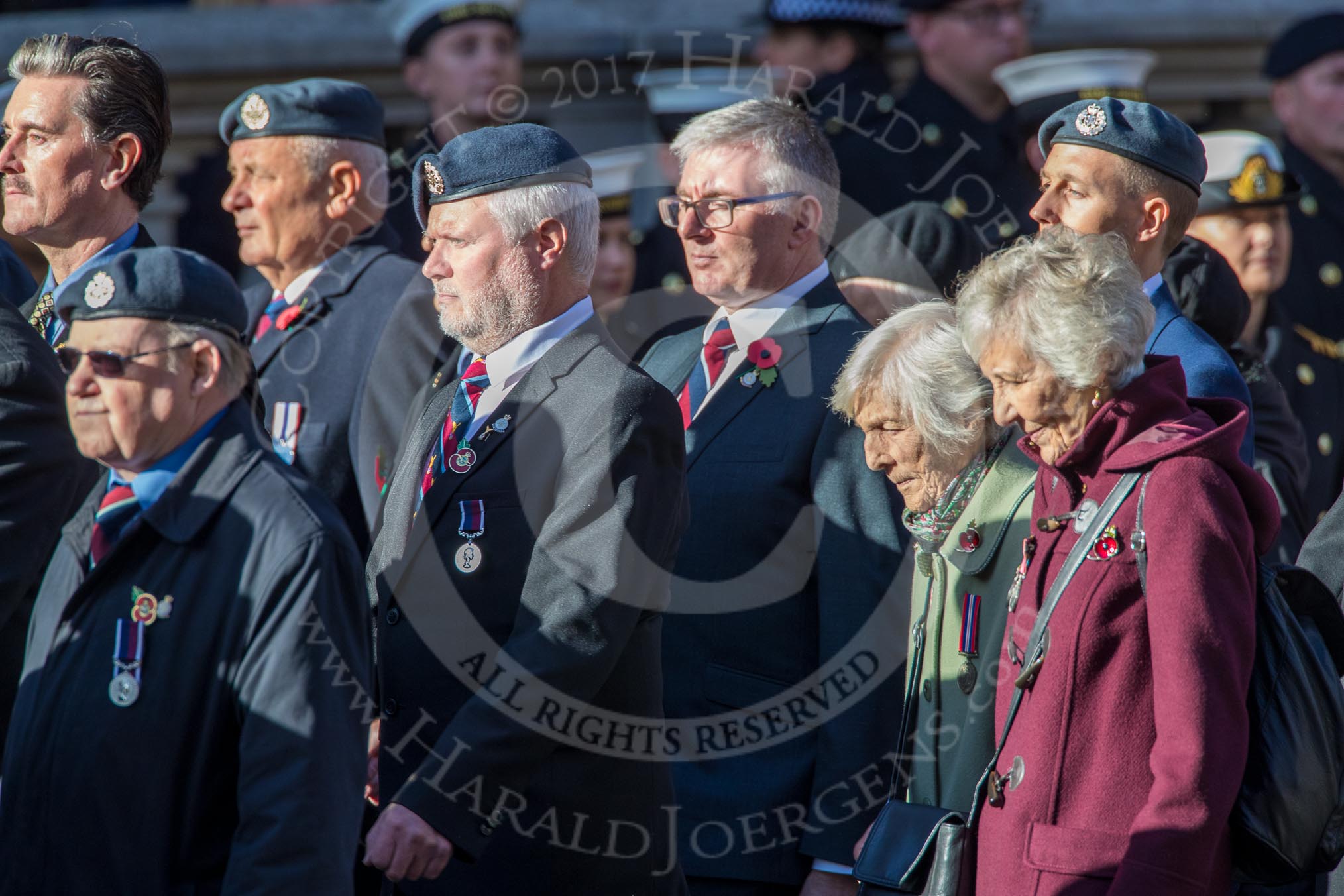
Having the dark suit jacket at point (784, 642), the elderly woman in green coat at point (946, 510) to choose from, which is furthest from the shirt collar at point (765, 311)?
the elderly woman in green coat at point (946, 510)

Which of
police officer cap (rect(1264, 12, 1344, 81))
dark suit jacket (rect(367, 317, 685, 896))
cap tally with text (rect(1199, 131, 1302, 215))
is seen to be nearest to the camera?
dark suit jacket (rect(367, 317, 685, 896))

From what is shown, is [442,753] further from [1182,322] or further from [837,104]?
[837,104]

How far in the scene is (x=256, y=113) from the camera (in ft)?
16.5

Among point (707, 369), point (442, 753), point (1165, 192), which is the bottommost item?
point (442, 753)

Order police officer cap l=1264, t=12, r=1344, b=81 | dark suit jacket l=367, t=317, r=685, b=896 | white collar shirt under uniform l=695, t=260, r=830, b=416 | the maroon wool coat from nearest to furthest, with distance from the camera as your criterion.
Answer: the maroon wool coat < dark suit jacket l=367, t=317, r=685, b=896 < white collar shirt under uniform l=695, t=260, r=830, b=416 < police officer cap l=1264, t=12, r=1344, b=81

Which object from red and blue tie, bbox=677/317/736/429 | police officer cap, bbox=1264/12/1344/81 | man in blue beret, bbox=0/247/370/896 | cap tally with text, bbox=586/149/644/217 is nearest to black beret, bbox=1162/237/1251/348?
red and blue tie, bbox=677/317/736/429

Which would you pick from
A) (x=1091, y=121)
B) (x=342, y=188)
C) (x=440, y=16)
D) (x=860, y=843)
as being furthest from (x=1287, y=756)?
(x=440, y=16)

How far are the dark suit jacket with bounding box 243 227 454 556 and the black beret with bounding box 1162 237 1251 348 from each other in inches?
73.6

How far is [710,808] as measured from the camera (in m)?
3.86

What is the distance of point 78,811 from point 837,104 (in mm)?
3720

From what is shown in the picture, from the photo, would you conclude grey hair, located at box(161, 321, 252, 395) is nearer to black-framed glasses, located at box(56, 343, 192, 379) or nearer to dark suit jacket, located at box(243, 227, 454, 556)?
black-framed glasses, located at box(56, 343, 192, 379)

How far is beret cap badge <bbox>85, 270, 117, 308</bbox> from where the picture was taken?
121 inches

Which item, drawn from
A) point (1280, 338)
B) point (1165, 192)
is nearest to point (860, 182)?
point (1280, 338)

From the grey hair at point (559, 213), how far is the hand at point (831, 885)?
1281 millimetres
